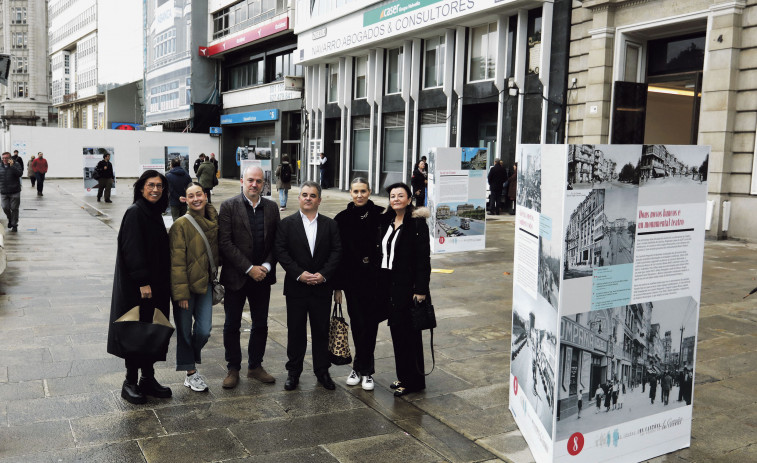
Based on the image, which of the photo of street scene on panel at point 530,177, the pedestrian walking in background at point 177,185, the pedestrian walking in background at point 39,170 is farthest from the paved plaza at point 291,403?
the pedestrian walking in background at point 39,170

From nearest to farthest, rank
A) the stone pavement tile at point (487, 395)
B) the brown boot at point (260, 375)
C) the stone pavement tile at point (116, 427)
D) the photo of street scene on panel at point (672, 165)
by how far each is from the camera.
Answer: the photo of street scene on panel at point (672, 165) → the stone pavement tile at point (116, 427) → the stone pavement tile at point (487, 395) → the brown boot at point (260, 375)

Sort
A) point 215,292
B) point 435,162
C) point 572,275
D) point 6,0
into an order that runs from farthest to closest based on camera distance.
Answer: point 6,0 → point 435,162 → point 215,292 → point 572,275

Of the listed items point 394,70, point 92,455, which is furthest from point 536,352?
point 394,70

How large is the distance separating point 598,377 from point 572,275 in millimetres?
700

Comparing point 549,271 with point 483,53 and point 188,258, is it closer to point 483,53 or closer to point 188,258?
point 188,258

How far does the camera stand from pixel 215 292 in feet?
17.7

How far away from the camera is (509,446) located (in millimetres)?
4410

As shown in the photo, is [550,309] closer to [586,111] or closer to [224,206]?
[224,206]

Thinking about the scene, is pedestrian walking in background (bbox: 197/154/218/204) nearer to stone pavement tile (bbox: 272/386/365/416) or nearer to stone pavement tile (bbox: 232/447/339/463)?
stone pavement tile (bbox: 272/386/365/416)

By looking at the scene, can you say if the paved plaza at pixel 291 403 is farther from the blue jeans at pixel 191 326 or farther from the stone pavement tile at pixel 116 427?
the blue jeans at pixel 191 326

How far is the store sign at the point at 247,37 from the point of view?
125 feet

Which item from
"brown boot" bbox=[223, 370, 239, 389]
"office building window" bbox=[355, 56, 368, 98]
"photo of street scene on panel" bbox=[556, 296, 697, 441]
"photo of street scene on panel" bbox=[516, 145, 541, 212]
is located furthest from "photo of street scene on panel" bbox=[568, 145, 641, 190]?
"office building window" bbox=[355, 56, 368, 98]

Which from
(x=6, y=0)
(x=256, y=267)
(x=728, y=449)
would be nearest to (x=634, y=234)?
(x=728, y=449)

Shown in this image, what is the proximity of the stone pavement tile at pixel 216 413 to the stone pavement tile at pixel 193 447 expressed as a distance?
131 millimetres
